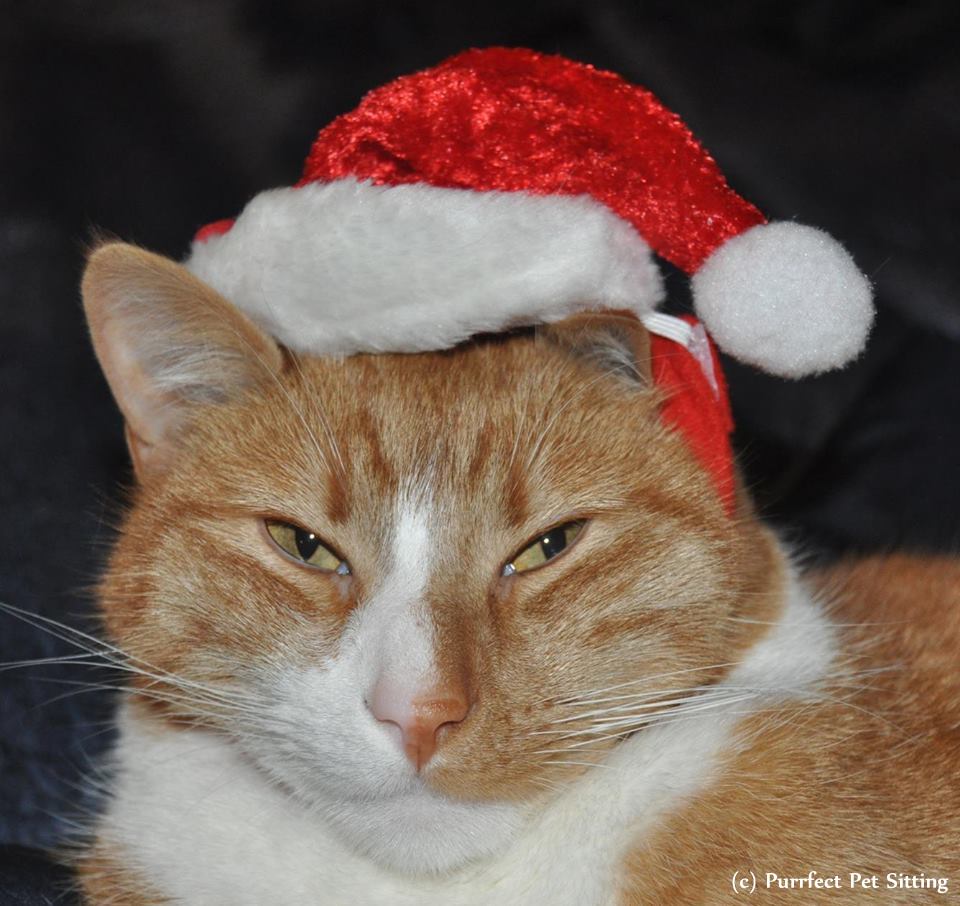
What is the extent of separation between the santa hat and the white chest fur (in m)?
0.26

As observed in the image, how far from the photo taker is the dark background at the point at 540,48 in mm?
2500

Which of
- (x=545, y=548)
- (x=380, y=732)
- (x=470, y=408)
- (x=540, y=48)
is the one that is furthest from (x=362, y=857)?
(x=540, y=48)

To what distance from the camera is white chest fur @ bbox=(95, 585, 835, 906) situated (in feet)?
4.51

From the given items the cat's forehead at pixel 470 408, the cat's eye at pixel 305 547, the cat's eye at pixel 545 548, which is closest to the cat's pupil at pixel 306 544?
the cat's eye at pixel 305 547

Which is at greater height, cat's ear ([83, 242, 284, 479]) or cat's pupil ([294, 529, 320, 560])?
cat's ear ([83, 242, 284, 479])

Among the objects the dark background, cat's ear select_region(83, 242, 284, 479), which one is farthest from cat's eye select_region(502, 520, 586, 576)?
the dark background

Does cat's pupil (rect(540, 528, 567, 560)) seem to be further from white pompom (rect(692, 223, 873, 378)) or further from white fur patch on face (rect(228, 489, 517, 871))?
white pompom (rect(692, 223, 873, 378))

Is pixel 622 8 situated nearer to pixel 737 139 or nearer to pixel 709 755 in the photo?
pixel 737 139

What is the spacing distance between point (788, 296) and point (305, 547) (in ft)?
1.93

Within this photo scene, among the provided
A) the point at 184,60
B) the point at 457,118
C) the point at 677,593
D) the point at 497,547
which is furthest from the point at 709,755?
the point at 184,60

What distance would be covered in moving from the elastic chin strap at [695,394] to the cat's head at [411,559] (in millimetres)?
18

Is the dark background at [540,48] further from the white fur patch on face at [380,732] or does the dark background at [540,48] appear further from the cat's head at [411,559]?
the white fur patch on face at [380,732]

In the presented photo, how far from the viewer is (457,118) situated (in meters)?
1.45

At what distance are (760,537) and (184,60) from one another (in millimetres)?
1545
